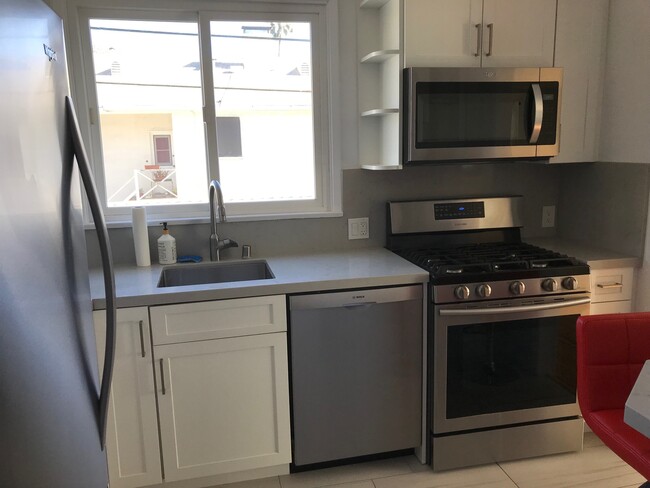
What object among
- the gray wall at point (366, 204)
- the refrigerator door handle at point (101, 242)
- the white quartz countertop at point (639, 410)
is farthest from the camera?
the gray wall at point (366, 204)

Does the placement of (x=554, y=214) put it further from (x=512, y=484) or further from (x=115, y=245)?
(x=115, y=245)

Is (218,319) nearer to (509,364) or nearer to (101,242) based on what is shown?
(101,242)

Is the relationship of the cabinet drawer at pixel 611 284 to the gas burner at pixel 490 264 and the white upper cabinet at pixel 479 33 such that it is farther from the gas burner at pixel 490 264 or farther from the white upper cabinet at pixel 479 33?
the white upper cabinet at pixel 479 33

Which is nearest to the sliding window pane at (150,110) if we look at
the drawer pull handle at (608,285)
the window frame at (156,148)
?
the window frame at (156,148)

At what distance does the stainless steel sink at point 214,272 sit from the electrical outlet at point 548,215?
5.26 ft

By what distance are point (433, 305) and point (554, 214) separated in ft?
4.03

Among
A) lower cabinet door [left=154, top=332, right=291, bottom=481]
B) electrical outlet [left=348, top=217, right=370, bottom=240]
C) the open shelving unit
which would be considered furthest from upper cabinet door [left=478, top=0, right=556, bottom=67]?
lower cabinet door [left=154, top=332, right=291, bottom=481]

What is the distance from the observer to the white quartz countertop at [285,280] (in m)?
2.01

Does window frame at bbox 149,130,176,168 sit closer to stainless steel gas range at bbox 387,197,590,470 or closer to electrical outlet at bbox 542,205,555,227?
stainless steel gas range at bbox 387,197,590,470

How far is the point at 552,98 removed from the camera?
243 cm

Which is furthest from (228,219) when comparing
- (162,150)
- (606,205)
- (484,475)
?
(606,205)

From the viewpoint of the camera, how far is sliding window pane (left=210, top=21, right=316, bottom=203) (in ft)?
8.36

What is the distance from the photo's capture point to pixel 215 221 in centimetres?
254

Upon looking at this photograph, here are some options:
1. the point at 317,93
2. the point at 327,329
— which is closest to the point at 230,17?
the point at 317,93
